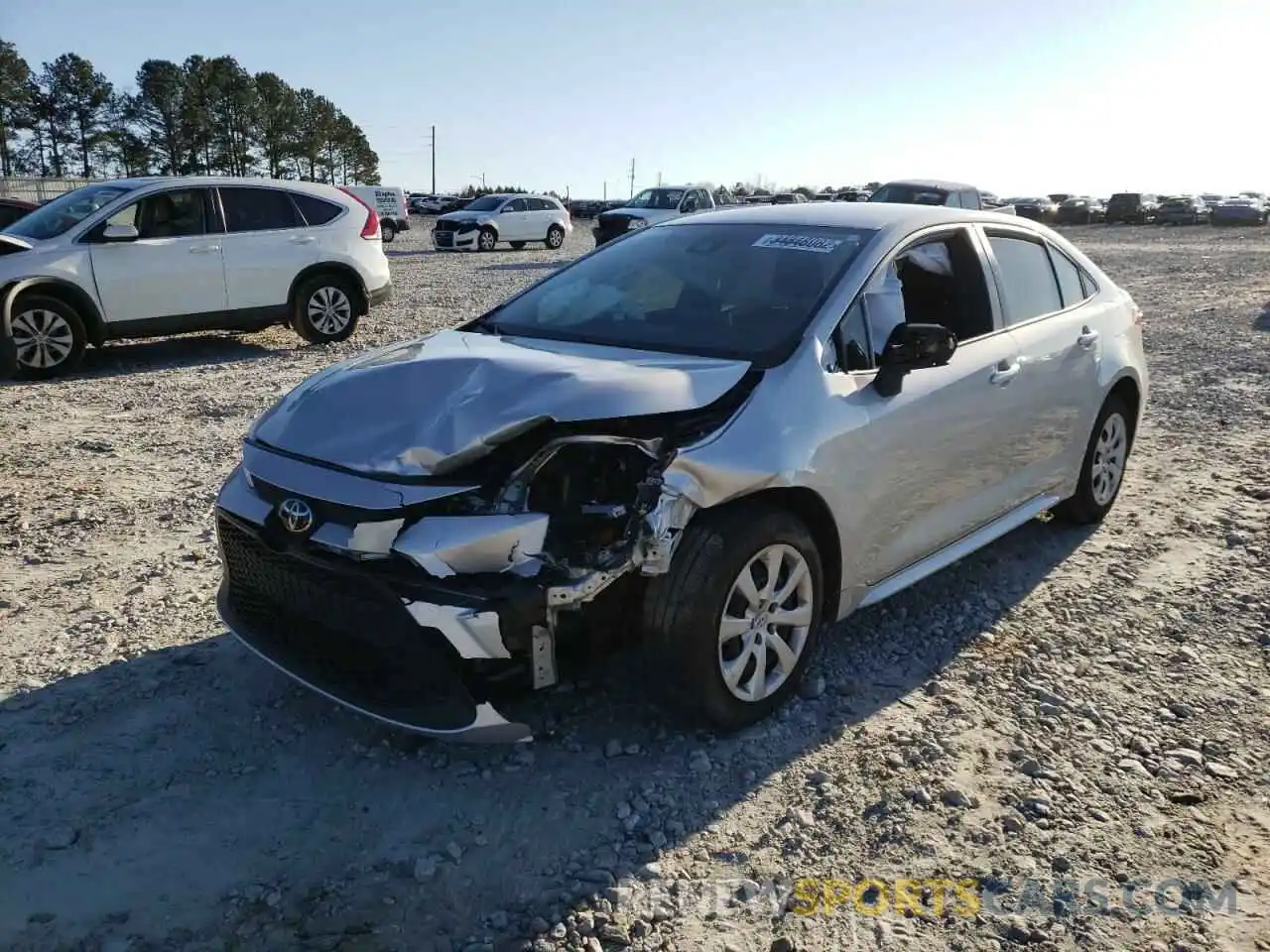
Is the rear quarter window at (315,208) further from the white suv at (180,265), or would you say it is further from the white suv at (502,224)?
the white suv at (502,224)

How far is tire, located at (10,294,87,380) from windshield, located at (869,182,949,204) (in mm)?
12651

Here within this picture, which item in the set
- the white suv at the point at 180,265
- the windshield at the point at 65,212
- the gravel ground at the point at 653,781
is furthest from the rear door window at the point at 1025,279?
the windshield at the point at 65,212

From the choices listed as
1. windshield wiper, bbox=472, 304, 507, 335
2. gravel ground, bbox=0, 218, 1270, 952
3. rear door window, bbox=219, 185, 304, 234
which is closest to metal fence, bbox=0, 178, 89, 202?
rear door window, bbox=219, 185, 304, 234

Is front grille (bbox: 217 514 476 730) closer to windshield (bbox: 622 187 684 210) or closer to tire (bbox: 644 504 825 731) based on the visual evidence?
tire (bbox: 644 504 825 731)

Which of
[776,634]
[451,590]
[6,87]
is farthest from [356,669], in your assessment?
[6,87]

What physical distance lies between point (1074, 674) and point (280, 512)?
2.92 meters

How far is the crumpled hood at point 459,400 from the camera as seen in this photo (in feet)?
9.94

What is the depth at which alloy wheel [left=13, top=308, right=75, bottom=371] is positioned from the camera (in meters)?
8.86

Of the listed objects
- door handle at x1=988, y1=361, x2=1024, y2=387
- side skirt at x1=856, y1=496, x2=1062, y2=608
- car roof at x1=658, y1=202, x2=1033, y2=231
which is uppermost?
A: car roof at x1=658, y1=202, x2=1033, y2=231

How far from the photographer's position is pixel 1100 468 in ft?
17.6

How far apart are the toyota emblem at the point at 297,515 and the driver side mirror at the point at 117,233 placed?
24.2 ft

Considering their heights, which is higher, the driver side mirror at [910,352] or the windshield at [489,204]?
the windshield at [489,204]

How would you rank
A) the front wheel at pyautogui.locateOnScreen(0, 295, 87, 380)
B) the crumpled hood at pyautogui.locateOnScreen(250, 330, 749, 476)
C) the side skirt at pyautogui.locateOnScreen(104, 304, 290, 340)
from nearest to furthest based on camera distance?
the crumpled hood at pyautogui.locateOnScreen(250, 330, 749, 476) < the front wheel at pyautogui.locateOnScreen(0, 295, 87, 380) < the side skirt at pyautogui.locateOnScreen(104, 304, 290, 340)

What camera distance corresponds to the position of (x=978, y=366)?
414 centimetres
